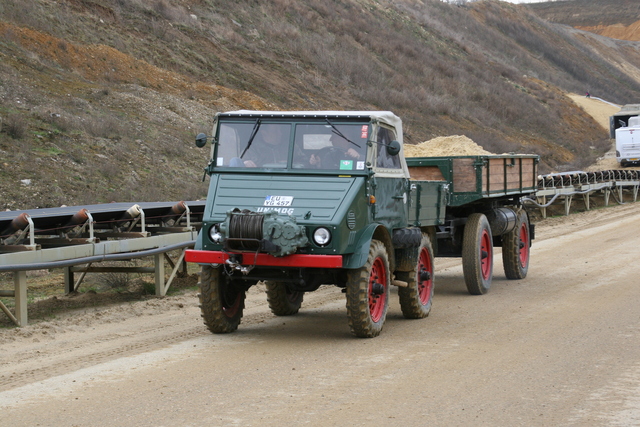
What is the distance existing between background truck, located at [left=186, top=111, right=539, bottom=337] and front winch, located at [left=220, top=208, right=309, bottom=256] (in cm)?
1

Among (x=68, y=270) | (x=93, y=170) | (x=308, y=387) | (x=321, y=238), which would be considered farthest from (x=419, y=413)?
(x=93, y=170)

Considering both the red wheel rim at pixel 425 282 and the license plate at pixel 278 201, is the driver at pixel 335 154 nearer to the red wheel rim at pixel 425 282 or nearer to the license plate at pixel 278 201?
the license plate at pixel 278 201

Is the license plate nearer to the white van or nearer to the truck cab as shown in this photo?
the truck cab

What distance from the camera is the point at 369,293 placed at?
29.7ft

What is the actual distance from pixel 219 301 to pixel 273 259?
1072 mm

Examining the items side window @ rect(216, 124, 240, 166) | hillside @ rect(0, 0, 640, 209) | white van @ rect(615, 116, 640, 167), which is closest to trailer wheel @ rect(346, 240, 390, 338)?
side window @ rect(216, 124, 240, 166)

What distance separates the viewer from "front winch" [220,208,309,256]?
8227 millimetres

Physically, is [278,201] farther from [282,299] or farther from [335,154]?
[282,299]

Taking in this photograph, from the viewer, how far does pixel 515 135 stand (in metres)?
51.9

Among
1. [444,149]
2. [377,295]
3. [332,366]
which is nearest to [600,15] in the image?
[444,149]

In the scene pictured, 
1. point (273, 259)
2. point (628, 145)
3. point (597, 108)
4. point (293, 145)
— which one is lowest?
point (273, 259)

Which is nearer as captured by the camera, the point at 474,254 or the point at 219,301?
the point at 219,301

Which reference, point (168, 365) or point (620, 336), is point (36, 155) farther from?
point (620, 336)

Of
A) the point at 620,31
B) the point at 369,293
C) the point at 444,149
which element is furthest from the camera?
the point at 620,31
